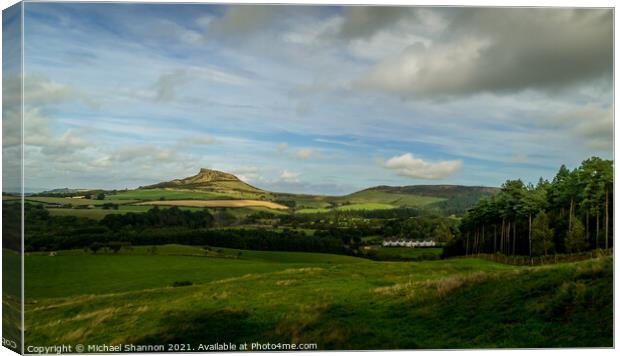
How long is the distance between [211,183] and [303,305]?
Answer: 326 centimetres

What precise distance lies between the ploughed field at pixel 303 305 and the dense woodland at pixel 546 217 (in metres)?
0.62

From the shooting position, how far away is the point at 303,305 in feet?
42.8

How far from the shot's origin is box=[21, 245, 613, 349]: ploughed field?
1265 cm

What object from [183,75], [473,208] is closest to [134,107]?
[183,75]

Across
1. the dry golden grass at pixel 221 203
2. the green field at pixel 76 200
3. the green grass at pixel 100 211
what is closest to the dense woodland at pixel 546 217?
the dry golden grass at pixel 221 203

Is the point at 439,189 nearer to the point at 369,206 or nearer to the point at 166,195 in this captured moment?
the point at 369,206

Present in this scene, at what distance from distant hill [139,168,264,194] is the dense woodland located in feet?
16.1

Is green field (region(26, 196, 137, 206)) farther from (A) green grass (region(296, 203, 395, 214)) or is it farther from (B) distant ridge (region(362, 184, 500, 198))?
(B) distant ridge (region(362, 184, 500, 198))

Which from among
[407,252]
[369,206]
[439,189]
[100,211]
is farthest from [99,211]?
[439,189]

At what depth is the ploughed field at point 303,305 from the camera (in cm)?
1265

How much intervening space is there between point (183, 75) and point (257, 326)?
5530 millimetres

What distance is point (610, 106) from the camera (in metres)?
13.5

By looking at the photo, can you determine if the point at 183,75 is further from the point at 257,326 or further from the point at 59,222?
the point at 257,326

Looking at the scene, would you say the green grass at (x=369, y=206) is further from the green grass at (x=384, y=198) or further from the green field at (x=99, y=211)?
the green field at (x=99, y=211)
